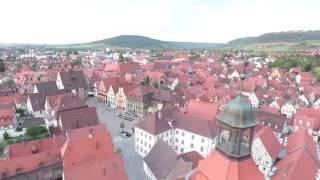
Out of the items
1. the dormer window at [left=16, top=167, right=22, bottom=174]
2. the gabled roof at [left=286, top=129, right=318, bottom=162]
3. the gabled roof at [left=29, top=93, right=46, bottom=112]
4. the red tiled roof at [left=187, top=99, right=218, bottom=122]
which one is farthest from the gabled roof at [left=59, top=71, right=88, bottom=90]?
the gabled roof at [left=286, top=129, right=318, bottom=162]

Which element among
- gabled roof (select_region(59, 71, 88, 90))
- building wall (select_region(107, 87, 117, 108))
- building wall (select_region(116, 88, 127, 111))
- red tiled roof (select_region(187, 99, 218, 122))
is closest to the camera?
red tiled roof (select_region(187, 99, 218, 122))

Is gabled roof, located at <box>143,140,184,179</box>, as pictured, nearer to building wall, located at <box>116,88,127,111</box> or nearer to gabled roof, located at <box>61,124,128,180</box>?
gabled roof, located at <box>61,124,128,180</box>

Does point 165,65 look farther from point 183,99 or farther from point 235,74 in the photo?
point 183,99

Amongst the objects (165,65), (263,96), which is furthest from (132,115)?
(165,65)

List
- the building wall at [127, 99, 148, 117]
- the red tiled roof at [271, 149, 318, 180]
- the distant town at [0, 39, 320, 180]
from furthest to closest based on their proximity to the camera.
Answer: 1. the building wall at [127, 99, 148, 117]
2. the red tiled roof at [271, 149, 318, 180]
3. the distant town at [0, 39, 320, 180]

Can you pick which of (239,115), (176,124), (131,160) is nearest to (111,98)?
(176,124)

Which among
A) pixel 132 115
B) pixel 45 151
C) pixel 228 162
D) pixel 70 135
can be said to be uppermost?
pixel 228 162
